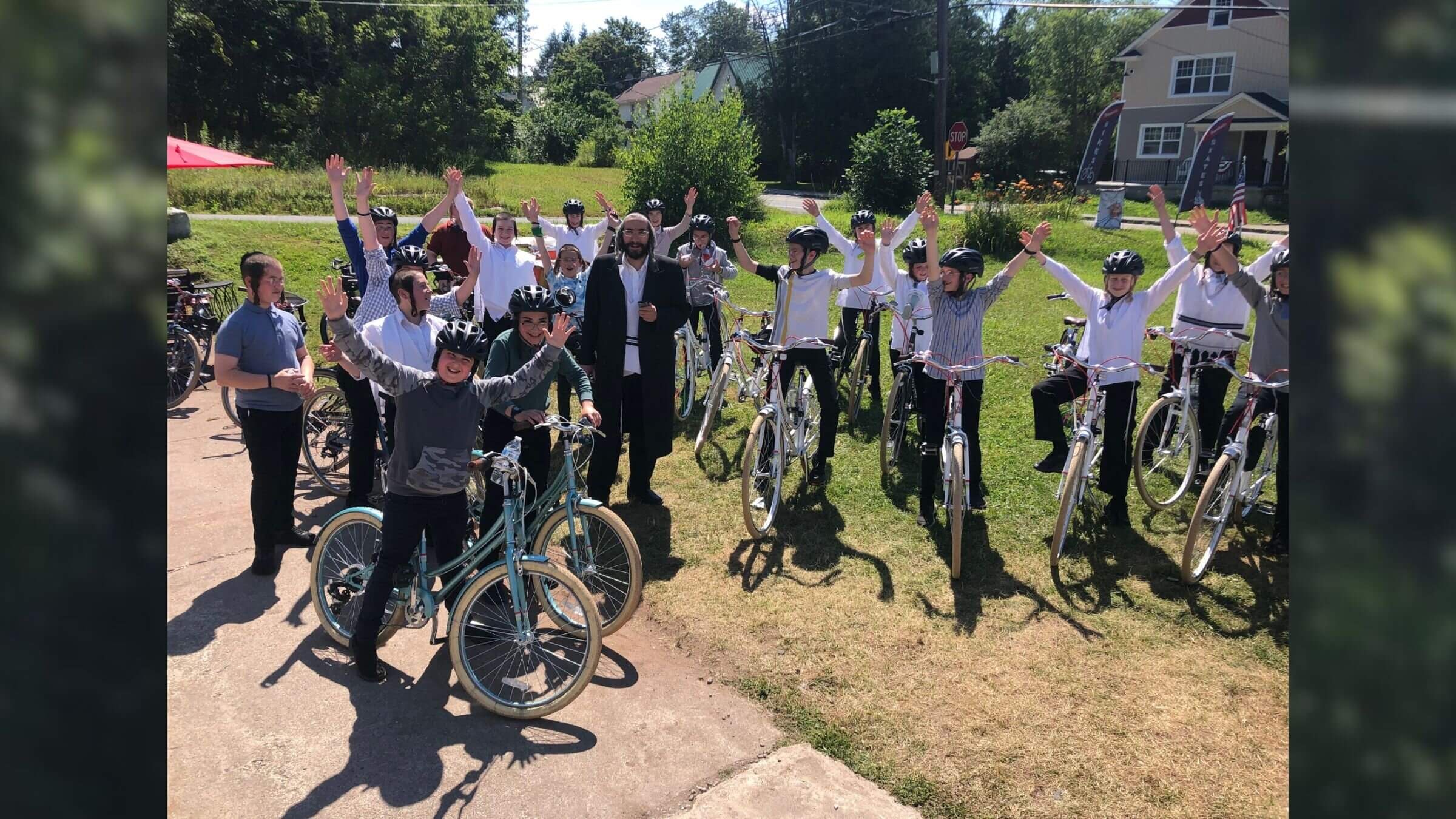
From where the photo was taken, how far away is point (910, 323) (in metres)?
8.51

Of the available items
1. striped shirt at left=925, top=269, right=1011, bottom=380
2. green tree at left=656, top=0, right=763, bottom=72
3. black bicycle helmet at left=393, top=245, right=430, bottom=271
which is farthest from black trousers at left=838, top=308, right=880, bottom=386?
green tree at left=656, top=0, right=763, bottom=72

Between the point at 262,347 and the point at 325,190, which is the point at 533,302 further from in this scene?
the point at 325,190

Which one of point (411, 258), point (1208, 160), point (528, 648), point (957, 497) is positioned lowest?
point (528, 648)

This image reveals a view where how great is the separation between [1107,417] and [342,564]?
5167mm

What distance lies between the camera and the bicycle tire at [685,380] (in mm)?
9641

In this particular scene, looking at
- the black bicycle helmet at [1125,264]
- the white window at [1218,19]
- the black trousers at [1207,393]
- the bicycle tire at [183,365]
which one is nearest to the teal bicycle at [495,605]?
the black bicycle helmet at [1125,264]

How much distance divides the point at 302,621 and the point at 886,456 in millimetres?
4642

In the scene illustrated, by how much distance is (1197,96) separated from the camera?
122 ft

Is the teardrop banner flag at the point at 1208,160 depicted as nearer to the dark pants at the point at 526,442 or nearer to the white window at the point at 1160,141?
the dark pants at the point at 526,442

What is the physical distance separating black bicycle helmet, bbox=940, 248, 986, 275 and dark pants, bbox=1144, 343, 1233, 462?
200cm

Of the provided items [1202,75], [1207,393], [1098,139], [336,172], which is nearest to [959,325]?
[1207,393]

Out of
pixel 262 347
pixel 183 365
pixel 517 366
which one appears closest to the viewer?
pixel 517 366
